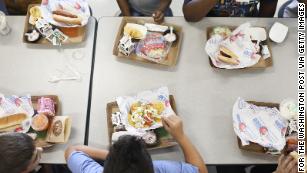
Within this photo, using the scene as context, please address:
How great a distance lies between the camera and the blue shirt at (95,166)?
4.27 ft

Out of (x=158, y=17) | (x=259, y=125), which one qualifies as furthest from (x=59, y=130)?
(x=259, y=125)

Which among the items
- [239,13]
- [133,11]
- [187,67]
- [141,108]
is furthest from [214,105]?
[133,11]

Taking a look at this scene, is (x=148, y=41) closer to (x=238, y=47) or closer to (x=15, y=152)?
(x=238, y=47)

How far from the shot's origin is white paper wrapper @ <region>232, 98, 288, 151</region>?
4.73ft

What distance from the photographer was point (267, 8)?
1947 millimetres

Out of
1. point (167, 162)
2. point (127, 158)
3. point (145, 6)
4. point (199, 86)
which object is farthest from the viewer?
point (145, 6)

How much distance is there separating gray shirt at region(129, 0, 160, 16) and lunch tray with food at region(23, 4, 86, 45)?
384 mm

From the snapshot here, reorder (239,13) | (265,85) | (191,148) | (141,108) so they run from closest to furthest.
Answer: (191,148) < (141,108) < (265,85) < (239,13)

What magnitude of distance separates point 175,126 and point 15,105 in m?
0.69

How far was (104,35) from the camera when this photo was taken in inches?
68.4

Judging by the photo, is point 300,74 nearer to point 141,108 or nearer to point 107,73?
point 141,108

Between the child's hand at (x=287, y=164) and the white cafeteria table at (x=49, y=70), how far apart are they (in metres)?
0.80

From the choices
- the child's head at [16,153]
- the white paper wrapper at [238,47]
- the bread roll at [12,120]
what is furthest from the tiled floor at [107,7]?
the child's head at [16,153]

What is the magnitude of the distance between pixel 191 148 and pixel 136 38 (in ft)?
2.01
